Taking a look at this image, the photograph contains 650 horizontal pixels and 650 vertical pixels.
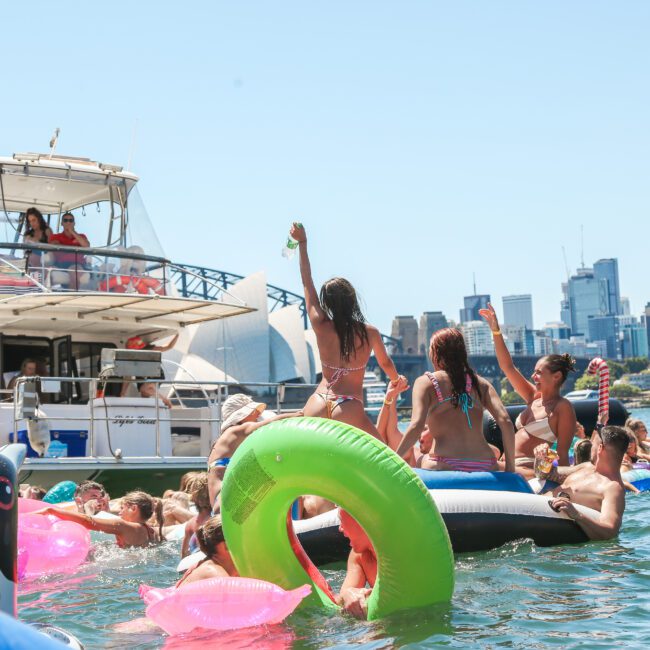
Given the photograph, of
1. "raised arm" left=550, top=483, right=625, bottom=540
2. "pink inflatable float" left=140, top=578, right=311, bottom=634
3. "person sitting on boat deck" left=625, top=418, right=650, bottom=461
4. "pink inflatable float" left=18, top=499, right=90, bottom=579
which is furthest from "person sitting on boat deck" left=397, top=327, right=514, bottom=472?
"person sitting on boat deck" left=625, top=418, right=650, bottom=461

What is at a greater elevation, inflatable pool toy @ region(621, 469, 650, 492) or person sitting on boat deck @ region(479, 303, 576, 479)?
person sitting on boat deck @ region(479, 303, 576, 479)

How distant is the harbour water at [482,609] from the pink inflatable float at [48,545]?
171 millimetres

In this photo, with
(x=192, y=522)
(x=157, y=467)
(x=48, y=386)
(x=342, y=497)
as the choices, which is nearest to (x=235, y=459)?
Result: (x=342, y=497)

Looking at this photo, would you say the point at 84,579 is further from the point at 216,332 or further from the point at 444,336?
the point at 216,332

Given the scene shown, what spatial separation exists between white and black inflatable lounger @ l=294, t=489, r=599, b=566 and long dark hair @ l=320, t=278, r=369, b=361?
121cm

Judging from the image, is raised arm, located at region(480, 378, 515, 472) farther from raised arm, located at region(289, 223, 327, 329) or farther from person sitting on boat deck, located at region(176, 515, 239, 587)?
person sitting on boat deck, located at region(176, 515, 239, 587)

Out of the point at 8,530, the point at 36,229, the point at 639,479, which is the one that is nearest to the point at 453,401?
the point at 8,530

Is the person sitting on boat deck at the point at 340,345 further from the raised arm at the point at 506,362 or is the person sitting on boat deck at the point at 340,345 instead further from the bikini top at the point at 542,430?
Result: the bikini top at the point at 542,430

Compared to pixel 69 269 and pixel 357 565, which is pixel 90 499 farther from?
pixel 69 269

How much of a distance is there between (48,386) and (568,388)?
567 ft

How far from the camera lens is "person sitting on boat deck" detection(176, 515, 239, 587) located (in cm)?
595

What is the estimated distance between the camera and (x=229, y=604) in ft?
17.3

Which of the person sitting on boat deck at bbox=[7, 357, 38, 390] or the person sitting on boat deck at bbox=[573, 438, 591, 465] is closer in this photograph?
the person sitting on boat deck at bbox=[573, 438, 591, 465]

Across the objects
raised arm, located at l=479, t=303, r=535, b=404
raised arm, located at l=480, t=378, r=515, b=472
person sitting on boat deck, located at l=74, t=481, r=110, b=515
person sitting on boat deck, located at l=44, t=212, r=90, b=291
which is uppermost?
person sitting on boat deck, located at l=44, t=212, r=90, b=291
